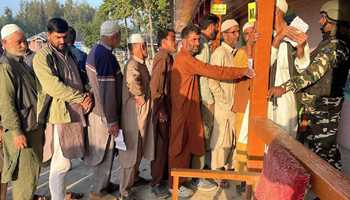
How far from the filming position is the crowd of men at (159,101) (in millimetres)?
2934

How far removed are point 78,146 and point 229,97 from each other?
160 cm

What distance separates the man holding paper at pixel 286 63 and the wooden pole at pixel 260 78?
429mm

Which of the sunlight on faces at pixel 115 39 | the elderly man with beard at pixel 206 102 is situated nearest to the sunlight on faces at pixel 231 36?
the elderly man with beard at pixel 206 102

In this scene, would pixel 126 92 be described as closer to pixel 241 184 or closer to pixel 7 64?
pixel 7 64

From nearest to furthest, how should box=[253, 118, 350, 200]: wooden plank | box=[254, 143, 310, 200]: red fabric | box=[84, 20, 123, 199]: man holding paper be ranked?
1. box=[253, 118, 350, 200]: wooden plank
2. box=[254, 143, 310, 200]: red fabric
3. box=[84, 20, 123, 199]: man holding paper

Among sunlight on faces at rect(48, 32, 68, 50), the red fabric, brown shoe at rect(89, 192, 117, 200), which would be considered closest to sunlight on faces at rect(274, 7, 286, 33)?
the red fabric

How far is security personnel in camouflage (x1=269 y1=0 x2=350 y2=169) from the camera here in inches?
112

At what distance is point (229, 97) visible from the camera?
3.83 metres

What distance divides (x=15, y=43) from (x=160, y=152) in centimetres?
180

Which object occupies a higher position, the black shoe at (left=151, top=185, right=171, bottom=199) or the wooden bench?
the wooden bench

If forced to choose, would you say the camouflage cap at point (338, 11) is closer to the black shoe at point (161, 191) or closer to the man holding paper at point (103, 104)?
the man holding paper at point (103, 104)

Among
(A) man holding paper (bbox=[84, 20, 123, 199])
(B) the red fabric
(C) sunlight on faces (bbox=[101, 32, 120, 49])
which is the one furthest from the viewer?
(C) sunlight on faces (bbox=[101, 32, 120, 49])

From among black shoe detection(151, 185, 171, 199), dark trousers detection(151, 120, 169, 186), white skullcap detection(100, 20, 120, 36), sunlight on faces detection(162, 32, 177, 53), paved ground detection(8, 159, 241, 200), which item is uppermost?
white skullcap detection(100, 20, 120, 36)

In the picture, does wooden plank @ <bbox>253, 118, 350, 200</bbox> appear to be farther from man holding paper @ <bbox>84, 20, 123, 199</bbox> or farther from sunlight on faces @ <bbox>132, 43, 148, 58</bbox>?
sunlight on faces @ <bbox>132, 43, 148, 58</bbox>
